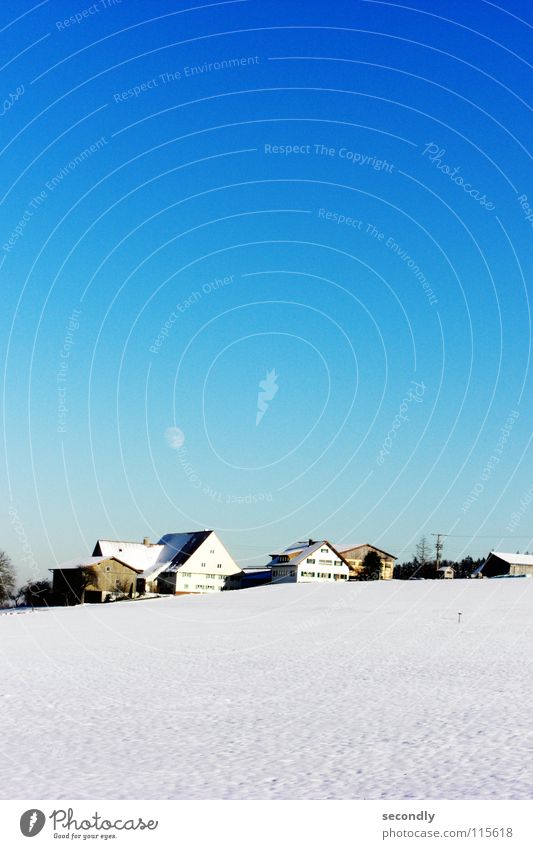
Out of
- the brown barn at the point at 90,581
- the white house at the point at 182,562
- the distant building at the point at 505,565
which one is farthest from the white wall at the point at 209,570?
the distant building at the point at 505,565

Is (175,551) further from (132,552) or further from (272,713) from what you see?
(272,713)

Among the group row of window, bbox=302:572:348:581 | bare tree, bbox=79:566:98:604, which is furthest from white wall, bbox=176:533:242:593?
bare tree, bbox=79:566:98:604

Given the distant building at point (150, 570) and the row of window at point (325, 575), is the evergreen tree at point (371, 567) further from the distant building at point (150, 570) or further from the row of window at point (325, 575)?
the distant building at point (150, 570)

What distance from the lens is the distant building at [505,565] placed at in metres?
138

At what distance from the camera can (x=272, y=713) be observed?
20344 millimetres

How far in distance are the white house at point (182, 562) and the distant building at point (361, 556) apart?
20.8 meters

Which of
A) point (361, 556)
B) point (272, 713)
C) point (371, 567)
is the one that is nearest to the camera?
point (272, 713)

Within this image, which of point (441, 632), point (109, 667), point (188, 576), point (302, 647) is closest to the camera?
point (109, 667)

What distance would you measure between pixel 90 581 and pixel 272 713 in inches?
3468

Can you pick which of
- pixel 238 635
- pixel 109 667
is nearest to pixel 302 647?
pixel 238 635

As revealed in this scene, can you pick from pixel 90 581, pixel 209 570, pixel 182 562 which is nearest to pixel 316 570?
pixel 209 570
